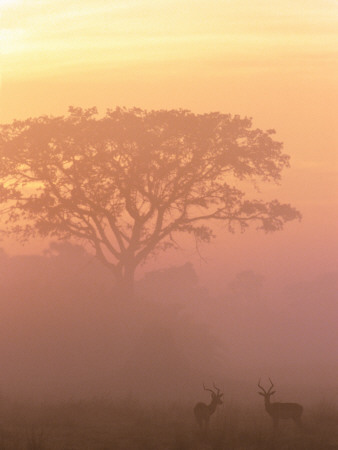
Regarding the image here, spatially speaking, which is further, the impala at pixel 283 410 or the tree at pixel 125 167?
the tree at pixel 125 167

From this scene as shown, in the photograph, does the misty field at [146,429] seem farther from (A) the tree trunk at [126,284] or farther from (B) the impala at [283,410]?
(A) the tree trunk at [126,284]

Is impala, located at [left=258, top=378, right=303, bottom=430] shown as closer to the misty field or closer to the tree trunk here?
the misty field

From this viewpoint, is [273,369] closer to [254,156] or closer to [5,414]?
[254,156]

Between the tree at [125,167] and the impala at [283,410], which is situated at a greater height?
the tree at [125,167]

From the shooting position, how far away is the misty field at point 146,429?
2197cm

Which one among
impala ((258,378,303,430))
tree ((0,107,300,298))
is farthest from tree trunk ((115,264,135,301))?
impala ((258,378,303,430))

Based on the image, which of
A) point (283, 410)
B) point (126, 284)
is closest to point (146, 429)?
point (283, 410)

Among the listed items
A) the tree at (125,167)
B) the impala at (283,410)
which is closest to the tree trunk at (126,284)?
the tree at (125,167)

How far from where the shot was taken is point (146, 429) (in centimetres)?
2462

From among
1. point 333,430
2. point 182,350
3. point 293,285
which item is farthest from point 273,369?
point 333,430

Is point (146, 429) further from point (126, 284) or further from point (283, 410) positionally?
point (126, 284)

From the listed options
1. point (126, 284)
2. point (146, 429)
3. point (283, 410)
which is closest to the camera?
point (283, 410)

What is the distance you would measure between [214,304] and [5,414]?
3562cm

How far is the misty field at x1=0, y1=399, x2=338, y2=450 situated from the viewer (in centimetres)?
2197
